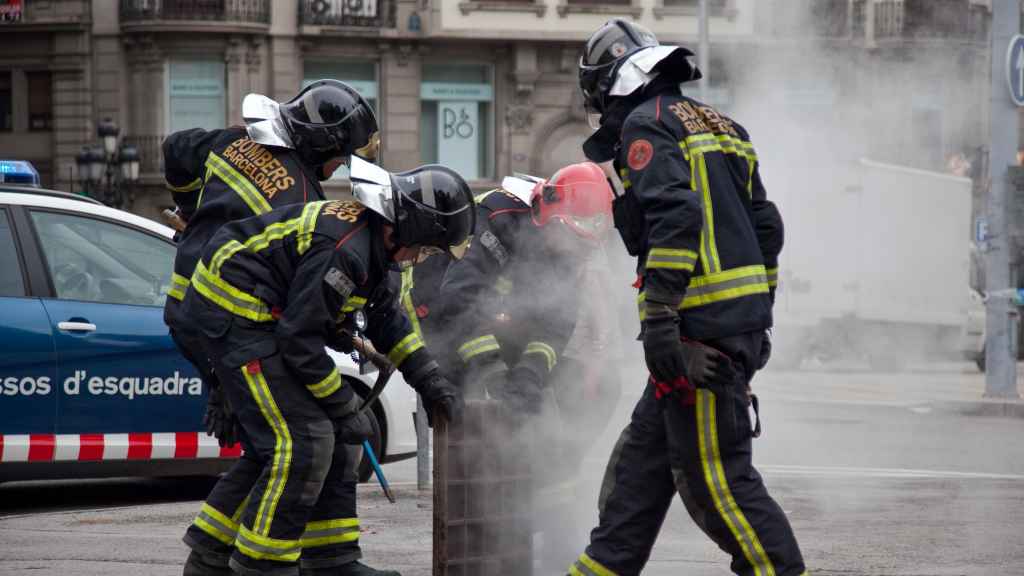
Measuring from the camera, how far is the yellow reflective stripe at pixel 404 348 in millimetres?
5219

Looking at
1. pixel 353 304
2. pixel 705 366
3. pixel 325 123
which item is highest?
pixel 325 123

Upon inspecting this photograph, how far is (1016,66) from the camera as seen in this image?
43.1 feet

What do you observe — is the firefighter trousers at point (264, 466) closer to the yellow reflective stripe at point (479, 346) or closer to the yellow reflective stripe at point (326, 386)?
the yellow reflective stripe at point (326, 386)

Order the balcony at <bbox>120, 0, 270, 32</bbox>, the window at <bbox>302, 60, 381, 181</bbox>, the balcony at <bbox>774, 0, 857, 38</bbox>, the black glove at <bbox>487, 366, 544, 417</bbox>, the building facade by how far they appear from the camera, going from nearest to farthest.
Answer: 1. the black glove at <bbox>487, 366, 544, 417</bbox>
2. the balcony at <bbox>774, 0, 857, 38</bbox>
3. the balcony at <bbox>120, 0, 270, 32</bbox>
4. the building facade
5. the window at <bbox>302, 60, 381, 181</bbox>

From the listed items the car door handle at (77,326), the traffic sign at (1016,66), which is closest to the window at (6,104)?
the traffic sign at (1016,66)

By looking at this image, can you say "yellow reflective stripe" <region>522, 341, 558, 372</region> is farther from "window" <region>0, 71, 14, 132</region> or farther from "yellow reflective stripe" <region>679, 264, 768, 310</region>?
"window" <region>0, 71, 14, 132</region>

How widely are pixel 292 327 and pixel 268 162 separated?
0.97 metres

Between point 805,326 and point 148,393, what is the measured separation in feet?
43.6

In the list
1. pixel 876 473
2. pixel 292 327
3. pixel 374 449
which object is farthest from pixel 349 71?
pixel 292 327

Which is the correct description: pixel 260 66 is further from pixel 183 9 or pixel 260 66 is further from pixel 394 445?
pixel 394 445

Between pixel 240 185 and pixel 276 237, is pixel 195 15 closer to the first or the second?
pixel 240 185

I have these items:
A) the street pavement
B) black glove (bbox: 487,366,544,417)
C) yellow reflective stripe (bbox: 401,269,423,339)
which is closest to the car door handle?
the street pavement

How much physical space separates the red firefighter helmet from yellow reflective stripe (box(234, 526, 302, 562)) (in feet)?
7.20

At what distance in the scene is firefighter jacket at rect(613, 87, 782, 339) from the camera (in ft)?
14.4
